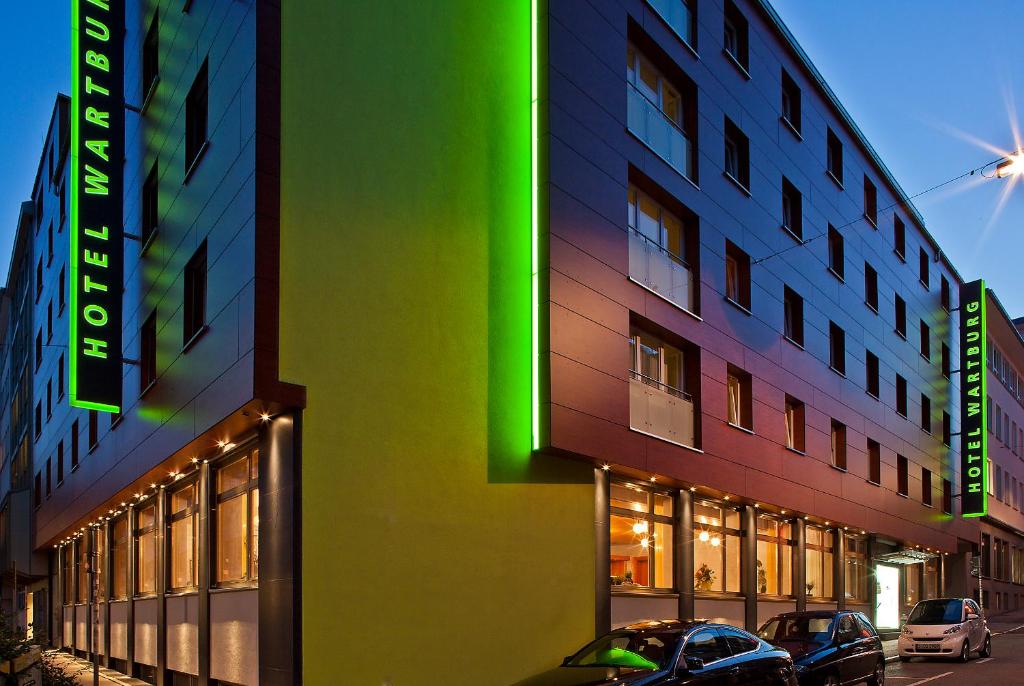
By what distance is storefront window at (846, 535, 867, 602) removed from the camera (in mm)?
30250

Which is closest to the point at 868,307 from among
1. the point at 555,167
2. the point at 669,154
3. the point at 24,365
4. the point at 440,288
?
the point at 669,154

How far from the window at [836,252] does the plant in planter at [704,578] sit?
1213 cm

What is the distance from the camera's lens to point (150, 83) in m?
18.9

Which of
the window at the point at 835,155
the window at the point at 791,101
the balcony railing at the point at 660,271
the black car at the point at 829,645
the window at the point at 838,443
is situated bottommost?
the black car at the point at 829,645

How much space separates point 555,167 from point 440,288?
3.29 m

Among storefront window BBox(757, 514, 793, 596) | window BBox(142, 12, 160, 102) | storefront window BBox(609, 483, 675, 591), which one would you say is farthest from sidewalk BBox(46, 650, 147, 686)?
storefront window BBox(757, 514, 793, 596)

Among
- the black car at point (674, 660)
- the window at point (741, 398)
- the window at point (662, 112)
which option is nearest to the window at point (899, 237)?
the window at point (741, 398)

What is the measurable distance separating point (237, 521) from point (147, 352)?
5.29 metres

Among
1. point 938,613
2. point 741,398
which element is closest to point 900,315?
point 938,613

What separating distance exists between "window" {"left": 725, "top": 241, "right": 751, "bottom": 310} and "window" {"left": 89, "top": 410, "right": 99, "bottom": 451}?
15133 millimetres

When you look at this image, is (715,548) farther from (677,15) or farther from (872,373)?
(872,373)

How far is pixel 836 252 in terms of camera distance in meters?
30.4

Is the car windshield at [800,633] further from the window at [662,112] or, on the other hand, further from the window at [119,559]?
the window at [119,559]

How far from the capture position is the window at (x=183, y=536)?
645 inches
